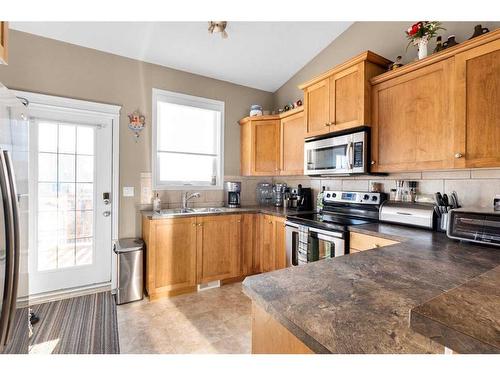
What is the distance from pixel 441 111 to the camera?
1.75 meters

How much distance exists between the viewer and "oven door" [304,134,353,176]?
2.33m

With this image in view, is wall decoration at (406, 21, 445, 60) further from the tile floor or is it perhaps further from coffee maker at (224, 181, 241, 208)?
the tile floor

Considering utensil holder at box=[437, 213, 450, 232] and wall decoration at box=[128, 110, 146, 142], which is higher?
wall decoration at box=[128, 110, 146, 142]

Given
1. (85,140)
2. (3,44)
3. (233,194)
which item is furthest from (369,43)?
(85,140)

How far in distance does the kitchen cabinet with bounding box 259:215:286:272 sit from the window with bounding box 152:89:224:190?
95 centimetres

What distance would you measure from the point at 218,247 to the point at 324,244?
49.0 inches

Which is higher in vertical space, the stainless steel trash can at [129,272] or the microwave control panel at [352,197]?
the microwave control panel at [352,197]

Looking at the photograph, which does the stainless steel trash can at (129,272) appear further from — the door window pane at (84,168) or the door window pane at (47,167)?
the door window pane at (47,167)

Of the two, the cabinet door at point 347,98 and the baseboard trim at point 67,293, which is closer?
the cabinet door at point 347,98

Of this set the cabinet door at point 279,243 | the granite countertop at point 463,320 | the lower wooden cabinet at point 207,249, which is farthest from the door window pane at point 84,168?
the granite countertop at point 463,320

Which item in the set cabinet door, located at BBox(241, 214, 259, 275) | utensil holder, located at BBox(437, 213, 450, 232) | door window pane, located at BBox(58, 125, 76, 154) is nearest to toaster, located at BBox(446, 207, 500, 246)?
utensil holder, located at BBox(437, 213, 450, 232)

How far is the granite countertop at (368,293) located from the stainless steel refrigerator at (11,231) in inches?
42.1

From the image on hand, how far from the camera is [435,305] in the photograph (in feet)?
1.64

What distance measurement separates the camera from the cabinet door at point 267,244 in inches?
115
